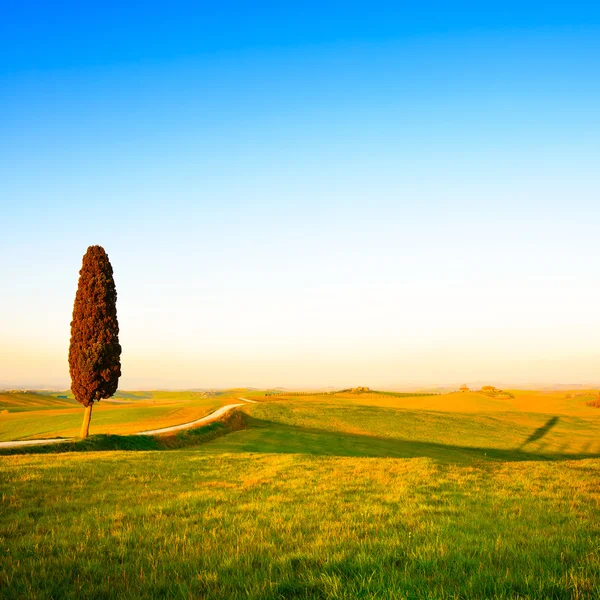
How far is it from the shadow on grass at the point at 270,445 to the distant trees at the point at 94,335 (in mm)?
4913

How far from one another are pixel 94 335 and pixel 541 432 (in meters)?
65.3

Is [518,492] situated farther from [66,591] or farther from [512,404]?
[512,404]

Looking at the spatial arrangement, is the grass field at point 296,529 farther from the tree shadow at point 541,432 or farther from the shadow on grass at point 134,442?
the tree shadow at point 541,432

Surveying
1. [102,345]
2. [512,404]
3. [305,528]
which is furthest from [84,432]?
[512,404]

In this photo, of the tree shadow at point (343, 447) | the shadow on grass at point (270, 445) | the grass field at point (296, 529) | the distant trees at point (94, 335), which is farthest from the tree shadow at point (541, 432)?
the distant trees at point (94, 335)

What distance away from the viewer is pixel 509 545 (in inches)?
278

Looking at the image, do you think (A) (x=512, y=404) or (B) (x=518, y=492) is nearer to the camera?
(B) (x=518, y=492)

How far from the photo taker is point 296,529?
27.0 ft

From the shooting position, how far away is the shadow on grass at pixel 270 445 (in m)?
32.0

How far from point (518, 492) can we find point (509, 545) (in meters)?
6.24

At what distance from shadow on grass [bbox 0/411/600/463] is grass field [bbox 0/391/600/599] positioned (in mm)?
14042

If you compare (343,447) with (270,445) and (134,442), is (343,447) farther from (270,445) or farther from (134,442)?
(134,442)

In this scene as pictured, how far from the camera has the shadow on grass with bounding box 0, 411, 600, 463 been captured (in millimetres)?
32003

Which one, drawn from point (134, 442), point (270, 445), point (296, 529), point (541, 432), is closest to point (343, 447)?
point (270, 445)
